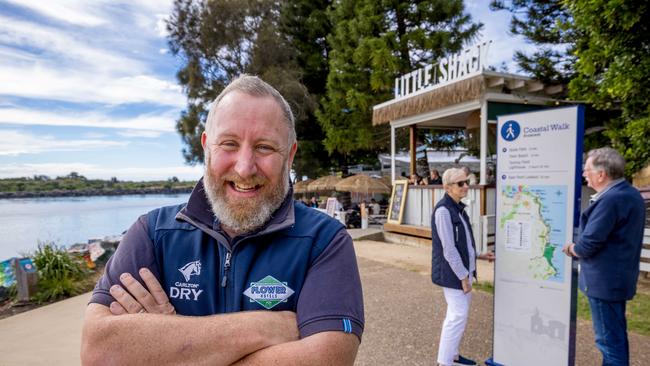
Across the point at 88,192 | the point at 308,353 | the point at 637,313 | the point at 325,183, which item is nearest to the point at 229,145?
the point at 308,353

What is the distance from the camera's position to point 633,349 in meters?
3.72

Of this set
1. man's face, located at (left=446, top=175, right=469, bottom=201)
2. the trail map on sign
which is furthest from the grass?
man's face, located at (left=446, top=175, right=469, bottom=201)

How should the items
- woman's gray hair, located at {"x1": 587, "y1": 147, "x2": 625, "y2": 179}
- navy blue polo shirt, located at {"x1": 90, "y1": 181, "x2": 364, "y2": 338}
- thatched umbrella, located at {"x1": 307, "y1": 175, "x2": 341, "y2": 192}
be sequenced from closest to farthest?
navy blue polo shirt, located at {"x1": 90, "y1": 181, "x2": 364, "y2": 338} → woman's gray hair, located at {"x1": 587, "y1": 147, "x2": 625, "y2": 179} → thatched umbrella, located at {"x1": 307, "y1": 175, "x2": 341, "y2": 192}

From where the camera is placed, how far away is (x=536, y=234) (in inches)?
124

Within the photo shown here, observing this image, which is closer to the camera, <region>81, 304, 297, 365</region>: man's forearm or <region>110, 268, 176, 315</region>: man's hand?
<region>81, 304, 297, 365</region>: man's forearm

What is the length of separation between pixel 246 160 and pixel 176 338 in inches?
25.6

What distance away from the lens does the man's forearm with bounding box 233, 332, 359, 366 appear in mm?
1207

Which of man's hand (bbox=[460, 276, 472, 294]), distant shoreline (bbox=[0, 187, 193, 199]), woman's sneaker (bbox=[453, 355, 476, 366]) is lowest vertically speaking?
woman's sneaker (bbox=[453, 355, 476, 366])

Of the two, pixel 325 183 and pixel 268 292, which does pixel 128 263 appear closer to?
pixel 268 292

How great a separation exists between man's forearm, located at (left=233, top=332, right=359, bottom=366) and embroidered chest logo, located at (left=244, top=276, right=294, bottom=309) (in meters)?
0.17

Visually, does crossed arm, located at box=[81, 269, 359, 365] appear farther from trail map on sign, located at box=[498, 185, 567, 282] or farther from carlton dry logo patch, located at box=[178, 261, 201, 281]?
trail map on sign, located at box=[498, 185, 567, 282]

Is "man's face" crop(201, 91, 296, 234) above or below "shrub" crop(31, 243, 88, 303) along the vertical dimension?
above

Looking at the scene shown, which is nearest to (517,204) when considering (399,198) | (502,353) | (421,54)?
(502,353)

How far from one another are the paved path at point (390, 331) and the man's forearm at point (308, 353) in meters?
2.64
